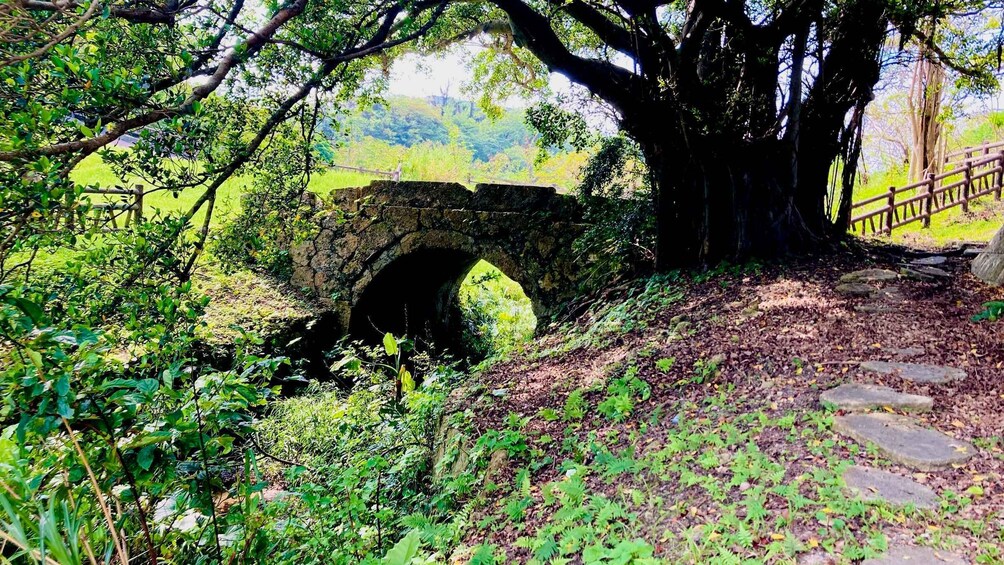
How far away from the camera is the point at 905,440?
232cm

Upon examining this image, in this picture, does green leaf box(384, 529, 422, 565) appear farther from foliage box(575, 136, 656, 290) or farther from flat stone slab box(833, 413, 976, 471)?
foliage box(575, 136, 656, 290)

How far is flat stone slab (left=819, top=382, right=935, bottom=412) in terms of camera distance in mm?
2605

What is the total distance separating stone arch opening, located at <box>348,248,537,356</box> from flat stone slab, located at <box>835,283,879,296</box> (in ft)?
14.8

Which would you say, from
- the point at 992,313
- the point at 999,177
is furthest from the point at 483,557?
the point at 999,177

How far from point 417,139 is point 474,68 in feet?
81.8

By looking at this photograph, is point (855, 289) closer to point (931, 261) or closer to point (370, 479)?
point (931, 261)

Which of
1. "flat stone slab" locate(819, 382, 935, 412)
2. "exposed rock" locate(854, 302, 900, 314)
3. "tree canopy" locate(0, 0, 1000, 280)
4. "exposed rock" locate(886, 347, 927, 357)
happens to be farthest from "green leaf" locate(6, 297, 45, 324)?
"exposed rock" locate(854, 302, 900, 314)

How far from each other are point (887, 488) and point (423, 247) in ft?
24.5

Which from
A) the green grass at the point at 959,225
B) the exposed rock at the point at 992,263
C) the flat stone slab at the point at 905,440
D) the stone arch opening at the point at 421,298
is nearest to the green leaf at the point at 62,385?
the flat stone slab at the point at 905,440

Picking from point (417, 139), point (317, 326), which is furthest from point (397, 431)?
point (417, 139)

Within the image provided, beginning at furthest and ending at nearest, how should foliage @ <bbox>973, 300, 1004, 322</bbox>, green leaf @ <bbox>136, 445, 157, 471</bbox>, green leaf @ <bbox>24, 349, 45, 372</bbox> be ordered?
foliage @ <bbox>973, 300, 1004, 322</bbox>
green leaf @ <bbox>136, 445, 157, 471</bbox>
green leaf @ <bbox>24, 349, 45, 372</bbox>

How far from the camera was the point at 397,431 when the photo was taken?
14.0 ft

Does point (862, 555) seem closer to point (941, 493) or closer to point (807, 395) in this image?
point (941, 493)

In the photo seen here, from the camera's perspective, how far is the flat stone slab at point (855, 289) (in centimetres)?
431
